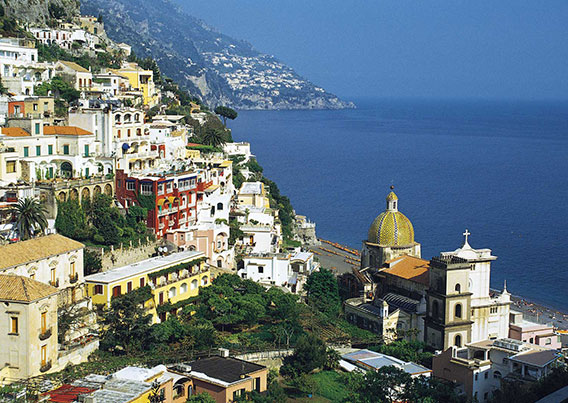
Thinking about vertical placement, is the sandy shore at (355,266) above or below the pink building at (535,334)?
below

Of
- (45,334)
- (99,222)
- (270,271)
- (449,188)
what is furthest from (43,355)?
(449,188)

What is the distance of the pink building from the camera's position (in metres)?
41.5

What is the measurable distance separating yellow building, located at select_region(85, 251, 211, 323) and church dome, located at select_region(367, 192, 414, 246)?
10648 millimetres

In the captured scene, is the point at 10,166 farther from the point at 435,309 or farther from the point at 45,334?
the point at 435,309

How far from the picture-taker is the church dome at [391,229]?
48.2 meters

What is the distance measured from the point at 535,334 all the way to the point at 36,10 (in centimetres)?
5347

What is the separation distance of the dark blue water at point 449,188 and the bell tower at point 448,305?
19.5 m

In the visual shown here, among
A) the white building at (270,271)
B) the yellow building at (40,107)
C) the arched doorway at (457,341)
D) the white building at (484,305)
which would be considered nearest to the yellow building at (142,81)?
the yellow building at (40,107)

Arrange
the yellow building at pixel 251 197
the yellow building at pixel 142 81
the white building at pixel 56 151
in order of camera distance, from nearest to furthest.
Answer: the white building at pixel 56 151
the yellow building at pixel 251 197
the yellow building at pixel 142 81

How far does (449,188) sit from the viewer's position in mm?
108500

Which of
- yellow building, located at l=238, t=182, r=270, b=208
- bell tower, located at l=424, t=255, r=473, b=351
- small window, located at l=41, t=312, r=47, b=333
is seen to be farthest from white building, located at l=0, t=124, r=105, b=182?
bell tower, located at l=424, t=255, r=473, b=351

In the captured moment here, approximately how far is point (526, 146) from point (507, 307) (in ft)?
396

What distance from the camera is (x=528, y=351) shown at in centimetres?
3334

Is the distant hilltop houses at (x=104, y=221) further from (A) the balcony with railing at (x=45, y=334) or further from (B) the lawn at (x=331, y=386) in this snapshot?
(B) the lawn at (x=331, y=386)
